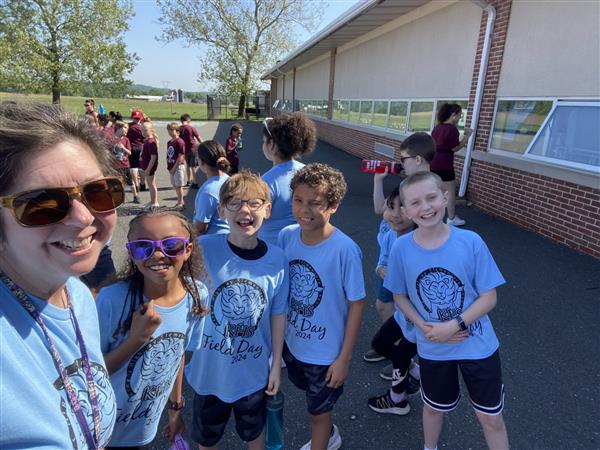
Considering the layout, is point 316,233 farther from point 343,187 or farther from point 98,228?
point 98,228

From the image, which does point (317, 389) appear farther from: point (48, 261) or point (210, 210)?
point (210, 210)

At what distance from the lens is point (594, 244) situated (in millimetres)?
4789

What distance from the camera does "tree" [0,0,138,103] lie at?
21.2m

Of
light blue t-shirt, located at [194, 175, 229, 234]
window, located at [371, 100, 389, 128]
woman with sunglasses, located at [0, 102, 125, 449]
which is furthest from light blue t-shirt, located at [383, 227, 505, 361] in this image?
window, located at [371, 100, 389, 128]

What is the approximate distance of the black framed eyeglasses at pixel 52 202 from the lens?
80 cm

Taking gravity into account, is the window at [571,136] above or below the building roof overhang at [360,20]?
below

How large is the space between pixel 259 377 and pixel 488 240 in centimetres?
486

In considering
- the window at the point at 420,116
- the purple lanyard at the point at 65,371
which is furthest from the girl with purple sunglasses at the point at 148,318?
the window at the point at 420,116

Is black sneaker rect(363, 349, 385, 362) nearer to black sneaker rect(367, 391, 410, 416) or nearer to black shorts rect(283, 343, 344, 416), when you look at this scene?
black sneaker rect(367, 391, 410, 416)

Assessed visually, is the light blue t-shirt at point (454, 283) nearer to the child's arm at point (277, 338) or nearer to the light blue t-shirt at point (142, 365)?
the child's arm at point (277, 338)

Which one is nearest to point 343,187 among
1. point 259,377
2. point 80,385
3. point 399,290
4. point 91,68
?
point 399,290

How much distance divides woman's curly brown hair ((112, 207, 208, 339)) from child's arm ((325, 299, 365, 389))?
0.73 m

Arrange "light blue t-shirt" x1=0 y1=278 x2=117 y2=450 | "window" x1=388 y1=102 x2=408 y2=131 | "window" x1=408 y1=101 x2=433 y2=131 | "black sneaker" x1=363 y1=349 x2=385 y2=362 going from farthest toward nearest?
"window" x1=388 y1=102 x2=408 y2=131 → "window" x1=408 y1=101 x2=433 y2=131 → "black sneaker" x1=363 y1=349 x2=385 y2=362 → "light blue t-shirt" x1=0 y1=278 x2=117 y2=450

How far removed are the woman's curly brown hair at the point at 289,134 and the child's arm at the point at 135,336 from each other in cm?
170
